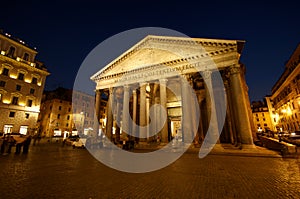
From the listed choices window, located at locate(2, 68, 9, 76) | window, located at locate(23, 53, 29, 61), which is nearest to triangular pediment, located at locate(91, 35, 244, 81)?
window, located at locate(2, 68, 9, 76)

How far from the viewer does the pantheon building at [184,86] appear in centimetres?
1364

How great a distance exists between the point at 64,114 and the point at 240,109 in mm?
45286

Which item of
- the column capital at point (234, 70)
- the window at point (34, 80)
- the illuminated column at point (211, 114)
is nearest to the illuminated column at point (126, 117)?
the illuminated column at point (211, 114)

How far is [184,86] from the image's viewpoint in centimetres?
1488

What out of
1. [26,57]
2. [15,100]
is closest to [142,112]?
[15,100]

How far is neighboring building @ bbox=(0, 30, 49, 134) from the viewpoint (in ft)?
82.2

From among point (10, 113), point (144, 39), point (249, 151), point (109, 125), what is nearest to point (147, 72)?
point (144, 39)

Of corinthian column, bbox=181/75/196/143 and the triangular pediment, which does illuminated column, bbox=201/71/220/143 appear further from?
the triangular pediment

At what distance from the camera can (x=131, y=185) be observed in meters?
4.54

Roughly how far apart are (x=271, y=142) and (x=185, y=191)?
1391cm

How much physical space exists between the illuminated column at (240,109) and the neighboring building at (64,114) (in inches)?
1348

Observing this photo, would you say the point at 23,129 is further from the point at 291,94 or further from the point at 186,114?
the point at 291,94

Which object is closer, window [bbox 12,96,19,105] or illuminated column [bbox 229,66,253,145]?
illuminated column [bbox 229,66,253,145]

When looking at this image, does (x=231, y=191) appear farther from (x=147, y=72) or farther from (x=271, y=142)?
(x=147, y=72)
